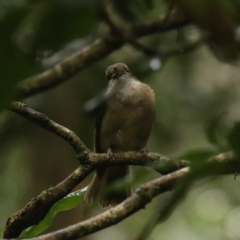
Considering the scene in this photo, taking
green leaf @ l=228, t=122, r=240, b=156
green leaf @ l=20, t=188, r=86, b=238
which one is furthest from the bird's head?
green leaf @ l=228, t=122, r=240, b=156

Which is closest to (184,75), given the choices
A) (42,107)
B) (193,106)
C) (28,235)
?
(193,106)

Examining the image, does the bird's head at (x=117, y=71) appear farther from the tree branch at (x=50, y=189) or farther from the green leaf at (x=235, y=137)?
the green leaf at (x=235, y=137)

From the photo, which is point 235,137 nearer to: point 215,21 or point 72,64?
point 215,21

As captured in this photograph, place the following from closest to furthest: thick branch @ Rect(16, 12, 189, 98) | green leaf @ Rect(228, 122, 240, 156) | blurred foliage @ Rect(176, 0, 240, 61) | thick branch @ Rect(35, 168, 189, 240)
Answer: blurred foliage @ Rect(176, 0, 240, 61), green leaf @ Rect(228, 122, 240, 156), thick branch @ Rect(35, 168, 189, 240), thick branch @ Rect(16, 12, 189, 98)

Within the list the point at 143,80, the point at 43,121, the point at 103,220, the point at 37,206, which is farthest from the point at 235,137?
the point at 143,80

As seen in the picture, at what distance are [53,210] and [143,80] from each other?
84 cm

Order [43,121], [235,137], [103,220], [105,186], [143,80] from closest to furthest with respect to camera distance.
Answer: [235,137]
[103,220]
[43,121]
[143,80]
[105,186]

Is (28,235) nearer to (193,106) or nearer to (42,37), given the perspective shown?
(42,37)

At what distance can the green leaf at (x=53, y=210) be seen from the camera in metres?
2.11

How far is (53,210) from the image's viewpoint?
2.16 meters

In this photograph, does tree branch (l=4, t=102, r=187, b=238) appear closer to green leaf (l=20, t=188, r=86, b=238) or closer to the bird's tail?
green leaf (l=20, t=188, r=86, b=238)

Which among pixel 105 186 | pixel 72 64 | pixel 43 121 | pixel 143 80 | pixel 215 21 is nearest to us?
pixel 215 21

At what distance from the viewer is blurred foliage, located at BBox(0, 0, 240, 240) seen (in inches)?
25.4

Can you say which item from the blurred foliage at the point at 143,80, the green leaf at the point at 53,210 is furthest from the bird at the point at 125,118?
the green leaf at the point at 53,210
